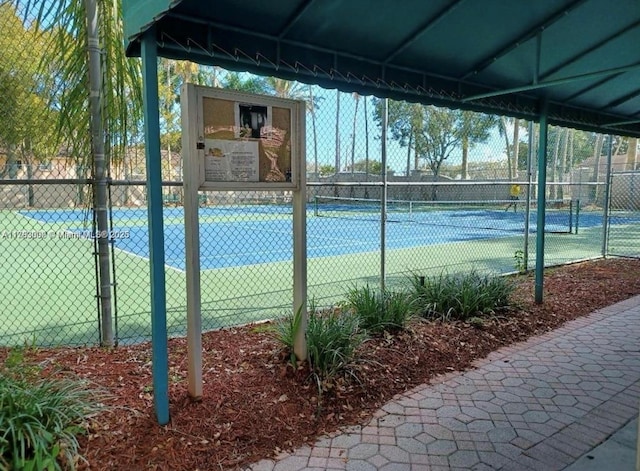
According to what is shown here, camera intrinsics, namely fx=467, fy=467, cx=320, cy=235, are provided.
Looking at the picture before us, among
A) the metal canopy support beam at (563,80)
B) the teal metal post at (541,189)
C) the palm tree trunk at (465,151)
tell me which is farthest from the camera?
the palm tree trunk at (465,151)

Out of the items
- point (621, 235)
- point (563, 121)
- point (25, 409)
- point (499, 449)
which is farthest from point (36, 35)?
point (621, 235)

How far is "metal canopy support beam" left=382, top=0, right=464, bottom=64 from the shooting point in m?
3.69

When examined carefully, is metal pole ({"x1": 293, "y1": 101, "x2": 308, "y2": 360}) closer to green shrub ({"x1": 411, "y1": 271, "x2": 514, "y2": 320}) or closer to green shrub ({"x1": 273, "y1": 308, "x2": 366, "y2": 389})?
green shrub ({"x1": 273, "y1": 308, "x2": 366, "y2": 389})

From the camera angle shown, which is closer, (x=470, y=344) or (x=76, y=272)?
(x=470, y=344)

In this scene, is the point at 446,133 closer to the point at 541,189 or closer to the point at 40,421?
the point at 541,189

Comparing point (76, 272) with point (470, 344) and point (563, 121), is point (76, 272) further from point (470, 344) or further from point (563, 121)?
point (563, 121)

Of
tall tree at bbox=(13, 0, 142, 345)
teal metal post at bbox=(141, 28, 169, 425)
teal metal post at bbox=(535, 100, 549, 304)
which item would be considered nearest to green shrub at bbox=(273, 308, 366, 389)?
teal metal post at bbox=(141, 28, 169, 425)

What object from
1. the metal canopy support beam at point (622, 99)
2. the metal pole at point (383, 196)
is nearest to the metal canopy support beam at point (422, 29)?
the metal pole at point (383, 196)

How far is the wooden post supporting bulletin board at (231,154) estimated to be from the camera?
2.96 m

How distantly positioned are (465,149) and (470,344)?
125ft

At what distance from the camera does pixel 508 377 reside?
13.2 feet

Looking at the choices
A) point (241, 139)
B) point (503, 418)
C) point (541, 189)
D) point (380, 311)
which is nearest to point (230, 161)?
point (241, 139)

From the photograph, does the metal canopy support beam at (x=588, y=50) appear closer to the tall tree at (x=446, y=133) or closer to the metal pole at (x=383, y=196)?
the metal pole at (x=383, y=196)

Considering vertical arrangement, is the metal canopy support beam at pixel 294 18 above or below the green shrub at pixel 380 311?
above
